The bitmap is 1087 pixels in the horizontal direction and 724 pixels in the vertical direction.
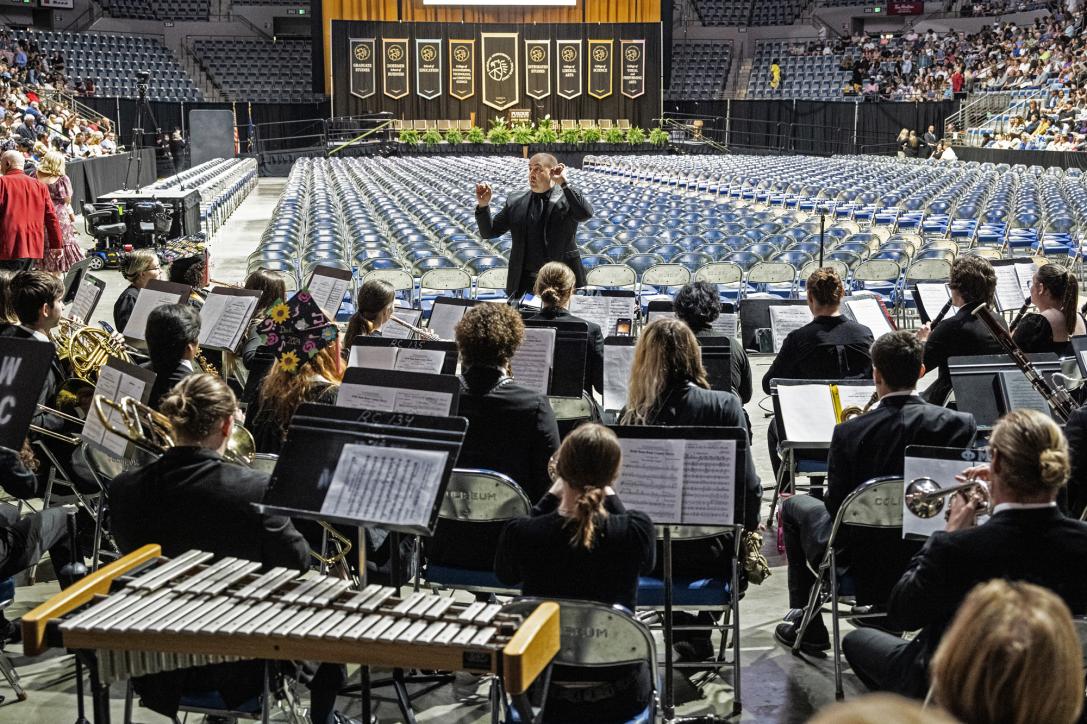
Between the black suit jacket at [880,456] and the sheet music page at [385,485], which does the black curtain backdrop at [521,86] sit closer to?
the black suit jacket at [880,456]

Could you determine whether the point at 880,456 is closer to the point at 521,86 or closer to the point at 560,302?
the point at 560,302

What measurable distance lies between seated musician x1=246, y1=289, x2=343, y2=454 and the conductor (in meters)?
3.78

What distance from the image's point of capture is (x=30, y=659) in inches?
179

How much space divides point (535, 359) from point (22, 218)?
230 inches

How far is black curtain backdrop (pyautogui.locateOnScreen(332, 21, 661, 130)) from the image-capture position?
39.5 meters

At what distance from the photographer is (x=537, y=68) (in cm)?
4016

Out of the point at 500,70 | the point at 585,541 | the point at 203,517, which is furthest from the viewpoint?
the point at 500,70

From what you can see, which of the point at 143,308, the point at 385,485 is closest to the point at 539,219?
the point at 143,308

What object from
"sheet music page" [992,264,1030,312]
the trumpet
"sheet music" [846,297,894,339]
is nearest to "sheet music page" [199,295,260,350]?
"sheet music" [846,297,894,339]

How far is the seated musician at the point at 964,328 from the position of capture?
576cm

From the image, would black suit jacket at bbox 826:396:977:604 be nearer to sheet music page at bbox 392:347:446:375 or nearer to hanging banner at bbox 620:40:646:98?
sheet music page at bbox 392:347:446:375

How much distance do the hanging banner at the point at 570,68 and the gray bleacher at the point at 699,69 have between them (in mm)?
4122

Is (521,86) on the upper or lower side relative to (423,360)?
upper

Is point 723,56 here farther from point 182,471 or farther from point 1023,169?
point 182,471
